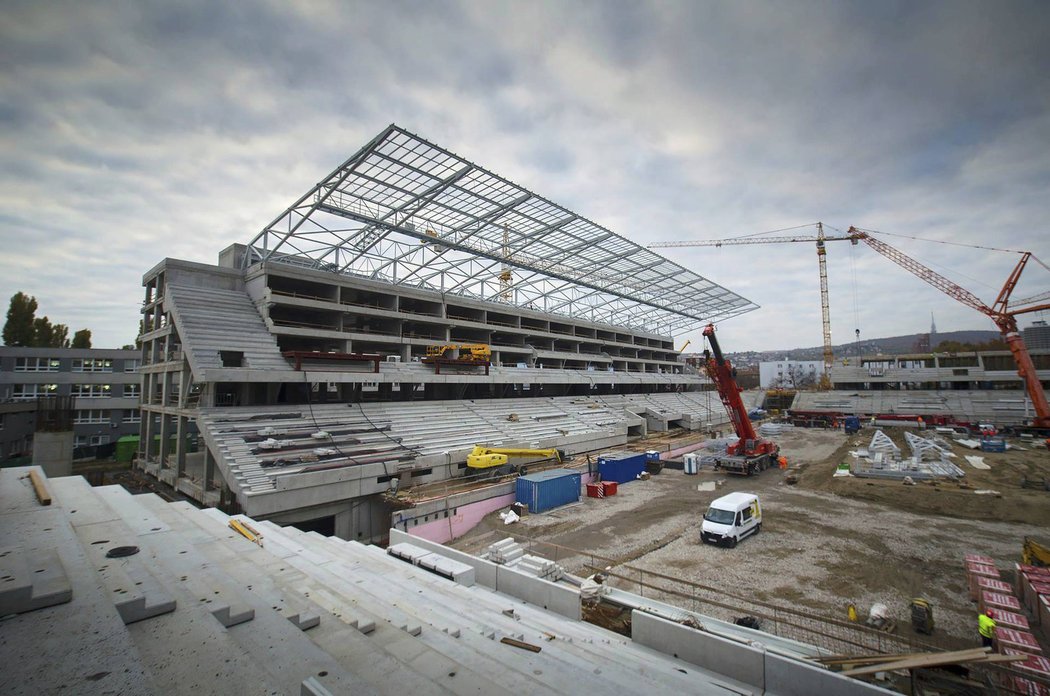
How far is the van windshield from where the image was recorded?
50.6 feet

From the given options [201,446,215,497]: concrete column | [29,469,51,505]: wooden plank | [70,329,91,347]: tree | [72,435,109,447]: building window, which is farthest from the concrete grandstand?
[70,329,91,347]: tree

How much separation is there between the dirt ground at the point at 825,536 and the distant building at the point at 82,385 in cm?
3937

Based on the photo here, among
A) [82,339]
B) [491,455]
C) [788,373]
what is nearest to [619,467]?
[491,455]

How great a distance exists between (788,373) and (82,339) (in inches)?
6717

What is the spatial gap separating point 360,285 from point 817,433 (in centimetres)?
4941

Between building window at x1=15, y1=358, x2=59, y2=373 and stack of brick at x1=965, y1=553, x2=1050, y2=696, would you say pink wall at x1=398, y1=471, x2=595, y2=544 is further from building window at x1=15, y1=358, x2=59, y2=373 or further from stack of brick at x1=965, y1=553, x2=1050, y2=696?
building window at x1=15, y1=358, x2=59, y2=373

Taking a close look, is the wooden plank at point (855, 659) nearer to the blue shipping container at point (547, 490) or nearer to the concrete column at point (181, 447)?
the blue shipping container at point (547, 490)

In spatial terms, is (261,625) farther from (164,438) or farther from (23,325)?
(23,325)

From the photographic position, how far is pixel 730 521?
50.4 ft

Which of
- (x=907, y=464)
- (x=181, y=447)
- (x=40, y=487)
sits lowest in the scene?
(x=907, y=464)

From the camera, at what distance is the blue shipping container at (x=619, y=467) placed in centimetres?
2491

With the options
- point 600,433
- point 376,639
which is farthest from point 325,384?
point 376,639

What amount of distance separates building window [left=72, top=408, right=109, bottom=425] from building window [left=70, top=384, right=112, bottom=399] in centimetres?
124

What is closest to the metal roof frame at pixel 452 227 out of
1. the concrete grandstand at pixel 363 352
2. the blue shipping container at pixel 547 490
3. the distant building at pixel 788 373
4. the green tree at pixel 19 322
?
the concrete grandstand at pixel 363 352
